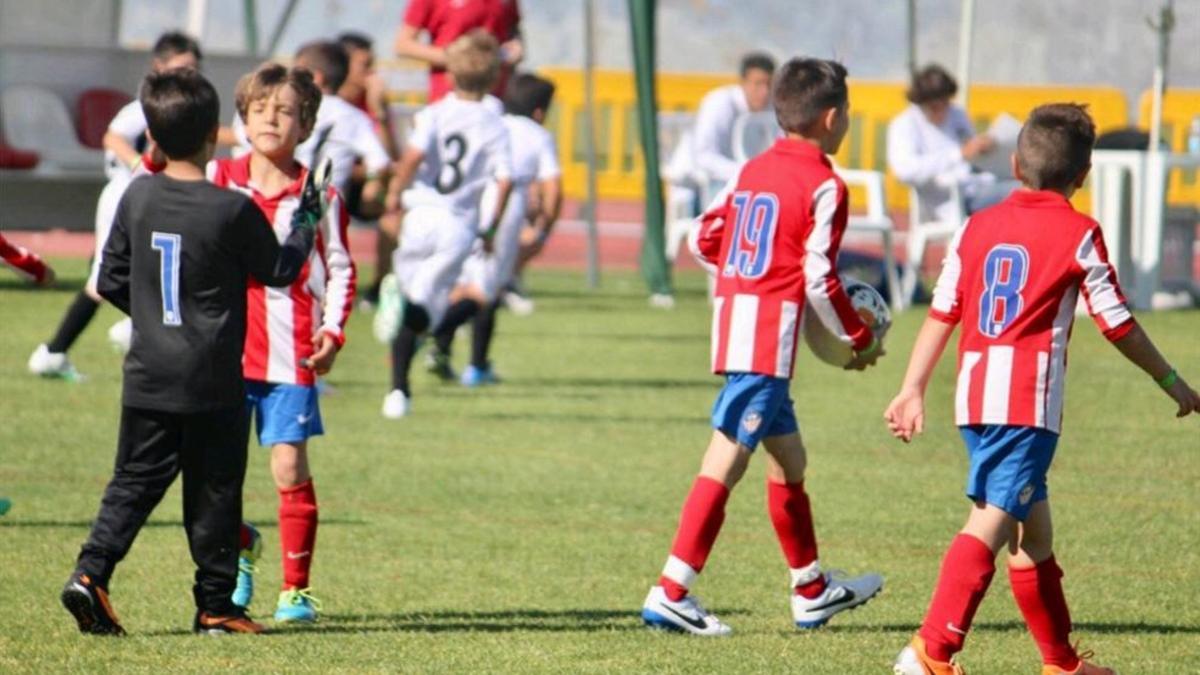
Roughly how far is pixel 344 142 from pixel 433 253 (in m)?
0.72

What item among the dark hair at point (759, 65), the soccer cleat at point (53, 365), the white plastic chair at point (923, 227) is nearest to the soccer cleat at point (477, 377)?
the soccer cleat at point (53, 365)

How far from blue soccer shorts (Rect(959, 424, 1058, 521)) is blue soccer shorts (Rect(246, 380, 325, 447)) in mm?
1918

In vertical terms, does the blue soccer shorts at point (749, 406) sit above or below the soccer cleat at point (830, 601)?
above

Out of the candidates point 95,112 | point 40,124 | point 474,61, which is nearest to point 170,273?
point 474,61

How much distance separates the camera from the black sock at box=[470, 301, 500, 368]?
1274cm

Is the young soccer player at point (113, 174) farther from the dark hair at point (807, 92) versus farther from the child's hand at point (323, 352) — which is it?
the dark hair at point (807, 92)

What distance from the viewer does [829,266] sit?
6.30 meters

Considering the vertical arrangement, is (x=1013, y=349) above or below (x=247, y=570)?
above

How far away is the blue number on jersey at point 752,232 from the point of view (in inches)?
253

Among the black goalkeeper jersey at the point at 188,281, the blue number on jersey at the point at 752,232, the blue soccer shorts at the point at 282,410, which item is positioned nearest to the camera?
the black goalkeeper jersey at the point at 188,281

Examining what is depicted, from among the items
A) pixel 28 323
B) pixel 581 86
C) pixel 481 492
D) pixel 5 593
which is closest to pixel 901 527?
pixel 481 492

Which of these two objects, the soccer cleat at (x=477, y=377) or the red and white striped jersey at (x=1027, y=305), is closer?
the red and white striped jersey at (x=1027, y=305)

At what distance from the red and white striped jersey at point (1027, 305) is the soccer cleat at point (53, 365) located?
24.6 ft

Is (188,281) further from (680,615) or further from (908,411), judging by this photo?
(908,411)
